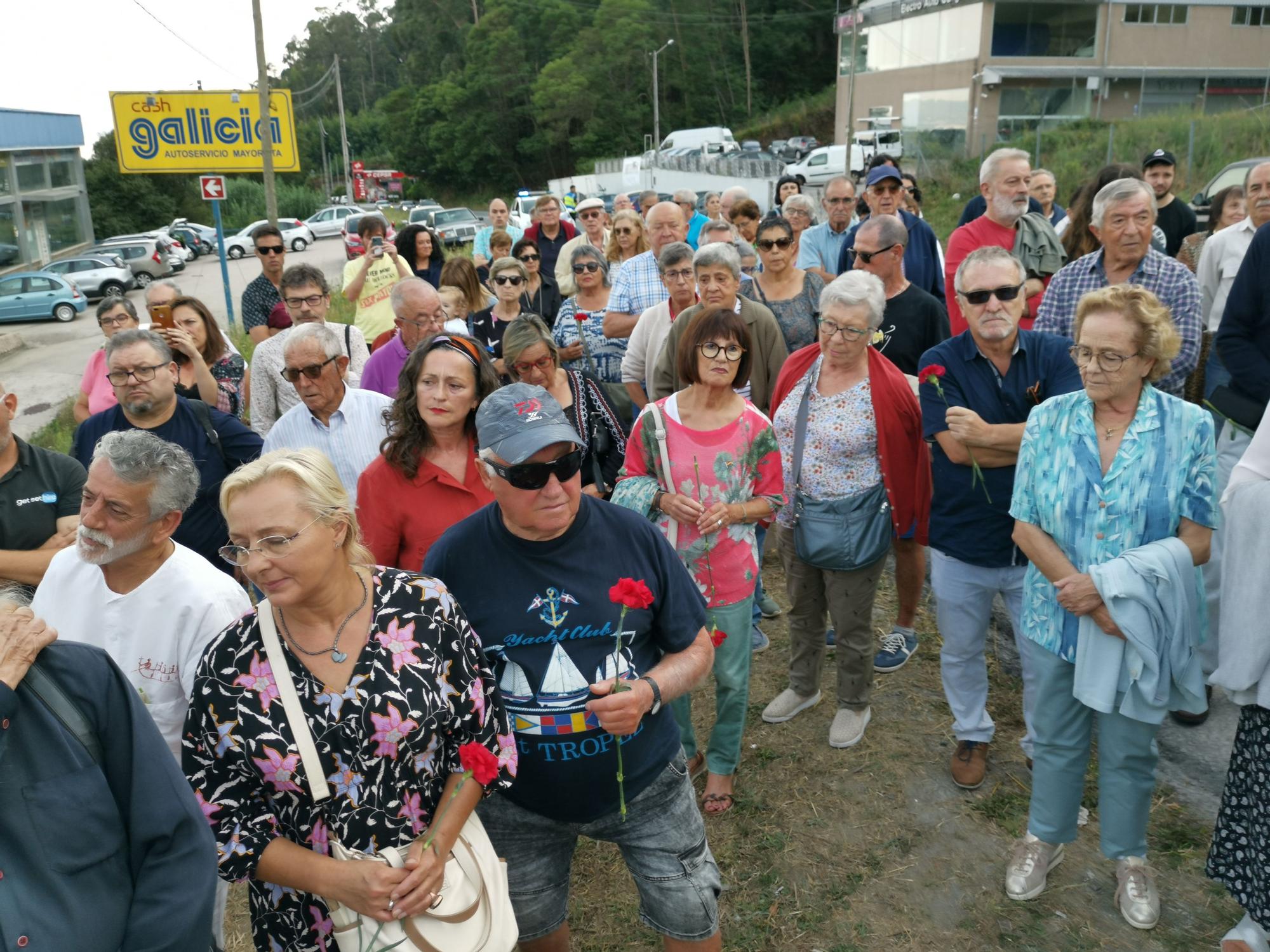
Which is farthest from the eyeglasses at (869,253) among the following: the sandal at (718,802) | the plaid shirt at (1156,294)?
the sandal at (718,802)

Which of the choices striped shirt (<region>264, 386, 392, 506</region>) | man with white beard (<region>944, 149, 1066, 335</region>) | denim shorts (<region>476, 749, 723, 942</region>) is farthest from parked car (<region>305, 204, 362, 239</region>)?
denim shorts (<region>476, 749, 723, 942</region>)

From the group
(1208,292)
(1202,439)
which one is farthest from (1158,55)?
(1202,439)

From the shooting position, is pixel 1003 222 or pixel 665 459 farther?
pixel 1003 222

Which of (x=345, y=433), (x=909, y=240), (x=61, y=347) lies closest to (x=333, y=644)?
(x=345, y=433)

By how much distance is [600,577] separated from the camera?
2.39 meters

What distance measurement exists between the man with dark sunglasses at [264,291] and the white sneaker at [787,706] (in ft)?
15.4

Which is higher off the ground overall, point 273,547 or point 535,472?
point 535,472

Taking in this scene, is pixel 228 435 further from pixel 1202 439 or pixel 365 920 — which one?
pixel 1202 439

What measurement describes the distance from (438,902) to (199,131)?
63.3 ft

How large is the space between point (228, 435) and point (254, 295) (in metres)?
3.52

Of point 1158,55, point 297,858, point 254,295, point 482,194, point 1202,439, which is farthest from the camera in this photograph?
point 482,194

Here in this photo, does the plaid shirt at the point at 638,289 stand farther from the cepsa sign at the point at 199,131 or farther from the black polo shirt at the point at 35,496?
the cepsa sign at the point at 199,131

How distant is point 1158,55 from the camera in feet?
131

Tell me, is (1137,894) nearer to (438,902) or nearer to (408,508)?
(438,902)
